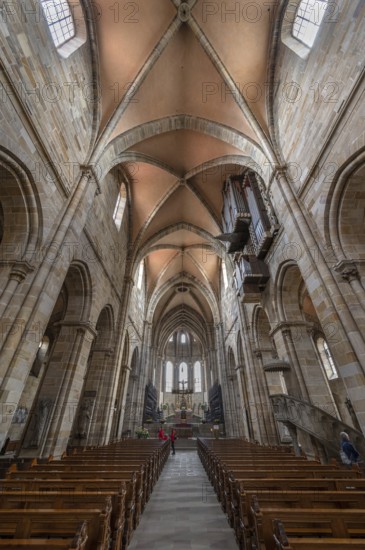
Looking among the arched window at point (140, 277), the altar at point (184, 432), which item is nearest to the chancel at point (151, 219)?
the arched window at point (140, 277)

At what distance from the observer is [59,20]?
26.3 ft

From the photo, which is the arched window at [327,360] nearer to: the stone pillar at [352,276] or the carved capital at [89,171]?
the stone pillar at [352,276]

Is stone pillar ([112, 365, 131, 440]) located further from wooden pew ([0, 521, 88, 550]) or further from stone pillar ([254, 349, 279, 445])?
wooden pew ([0, 521, 88, 550])

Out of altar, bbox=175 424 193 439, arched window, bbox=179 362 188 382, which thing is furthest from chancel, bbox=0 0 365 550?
arched window, bbox=179 362 188 382

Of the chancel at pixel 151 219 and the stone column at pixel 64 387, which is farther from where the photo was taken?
the stone column at pixel 64 387

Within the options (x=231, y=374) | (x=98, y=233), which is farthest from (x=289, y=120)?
(x=231, y=374)

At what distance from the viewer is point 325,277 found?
6355mm

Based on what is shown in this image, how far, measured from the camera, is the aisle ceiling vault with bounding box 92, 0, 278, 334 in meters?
9.48

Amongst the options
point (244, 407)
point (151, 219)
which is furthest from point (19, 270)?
point (244, 407)

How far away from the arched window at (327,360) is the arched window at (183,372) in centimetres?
2311

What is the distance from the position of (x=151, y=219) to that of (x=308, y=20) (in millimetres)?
11123

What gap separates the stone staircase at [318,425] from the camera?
5.84 metres

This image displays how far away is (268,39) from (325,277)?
9.48 metres

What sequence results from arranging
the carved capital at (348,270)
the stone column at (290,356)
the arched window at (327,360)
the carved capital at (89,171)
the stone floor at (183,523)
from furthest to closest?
the arched window at (327,360) < the carved capital at (89,171) < the stone column at (290,356) < the carved capital at (348,270) < the stone floor at (183,523)
